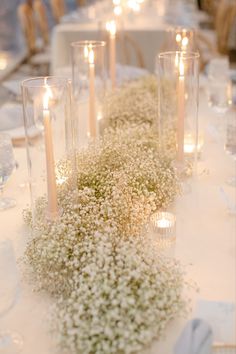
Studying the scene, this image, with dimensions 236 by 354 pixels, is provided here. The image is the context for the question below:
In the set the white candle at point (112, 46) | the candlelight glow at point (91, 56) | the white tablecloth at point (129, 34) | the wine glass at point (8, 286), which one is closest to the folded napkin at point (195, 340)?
the wine glass at point (8, 286)

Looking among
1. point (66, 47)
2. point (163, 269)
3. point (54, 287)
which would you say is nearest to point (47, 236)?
point (54, 287)

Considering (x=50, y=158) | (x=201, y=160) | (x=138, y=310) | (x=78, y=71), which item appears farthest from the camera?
(x=78, y=71)

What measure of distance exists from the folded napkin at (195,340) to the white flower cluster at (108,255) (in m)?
0.04

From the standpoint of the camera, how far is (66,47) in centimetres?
433

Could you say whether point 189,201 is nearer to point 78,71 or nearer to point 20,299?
point 20,299

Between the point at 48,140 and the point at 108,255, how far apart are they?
31 cm

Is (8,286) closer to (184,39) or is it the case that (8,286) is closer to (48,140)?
(48,140)

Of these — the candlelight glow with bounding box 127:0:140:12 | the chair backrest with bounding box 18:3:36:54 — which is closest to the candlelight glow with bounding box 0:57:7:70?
the chair backrest with bounding box 18:3:36:54

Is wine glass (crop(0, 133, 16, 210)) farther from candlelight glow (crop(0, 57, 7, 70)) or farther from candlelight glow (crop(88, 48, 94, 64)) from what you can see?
candlelight glow (crop(0, 57, 7, 70))

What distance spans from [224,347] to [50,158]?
52 cm

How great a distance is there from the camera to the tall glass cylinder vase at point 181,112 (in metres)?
1.41

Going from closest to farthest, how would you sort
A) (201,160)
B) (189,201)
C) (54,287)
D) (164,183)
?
(54,287)
(164,183)
(189,201)
(201,160)

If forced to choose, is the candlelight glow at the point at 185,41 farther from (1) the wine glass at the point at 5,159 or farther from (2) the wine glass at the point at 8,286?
(2) the wine glass at the point at 8,286

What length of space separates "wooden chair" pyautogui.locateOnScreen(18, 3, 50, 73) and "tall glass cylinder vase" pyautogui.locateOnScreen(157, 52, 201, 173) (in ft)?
12.2
